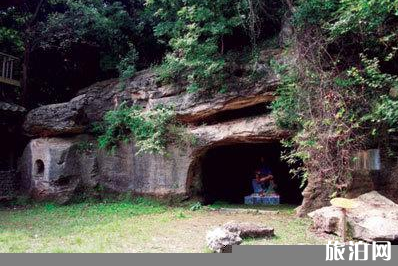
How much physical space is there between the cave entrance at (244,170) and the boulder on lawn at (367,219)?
6549mm

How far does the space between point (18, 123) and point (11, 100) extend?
122 centimetres

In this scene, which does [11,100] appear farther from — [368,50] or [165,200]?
[368,50]

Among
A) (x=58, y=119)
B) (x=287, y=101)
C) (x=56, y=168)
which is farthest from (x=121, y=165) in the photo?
(x=287, y=101)

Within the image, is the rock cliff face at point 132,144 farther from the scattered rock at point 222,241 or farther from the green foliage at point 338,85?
the scattered rock at point 222,241

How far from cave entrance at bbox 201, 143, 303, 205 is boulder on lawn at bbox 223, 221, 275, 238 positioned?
695 centimetres

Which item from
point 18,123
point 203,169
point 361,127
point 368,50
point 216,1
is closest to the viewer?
point 361,127

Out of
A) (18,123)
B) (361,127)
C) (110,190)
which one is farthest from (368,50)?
(18,123)

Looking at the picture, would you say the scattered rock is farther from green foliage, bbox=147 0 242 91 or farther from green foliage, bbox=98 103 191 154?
green foliage, bbox=147 0 242 91

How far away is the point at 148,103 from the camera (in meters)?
12.6

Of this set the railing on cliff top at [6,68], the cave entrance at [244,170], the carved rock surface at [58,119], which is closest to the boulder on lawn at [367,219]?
the cave entrance at [244,170]

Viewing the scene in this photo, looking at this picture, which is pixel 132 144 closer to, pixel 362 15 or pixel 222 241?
pixel 222 241

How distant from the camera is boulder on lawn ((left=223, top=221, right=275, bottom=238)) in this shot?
6773 mm

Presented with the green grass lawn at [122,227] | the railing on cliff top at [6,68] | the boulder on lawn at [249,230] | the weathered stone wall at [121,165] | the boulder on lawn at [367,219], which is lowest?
the green grass lawn at [122,227]

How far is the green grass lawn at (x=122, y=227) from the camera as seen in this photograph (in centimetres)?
661
